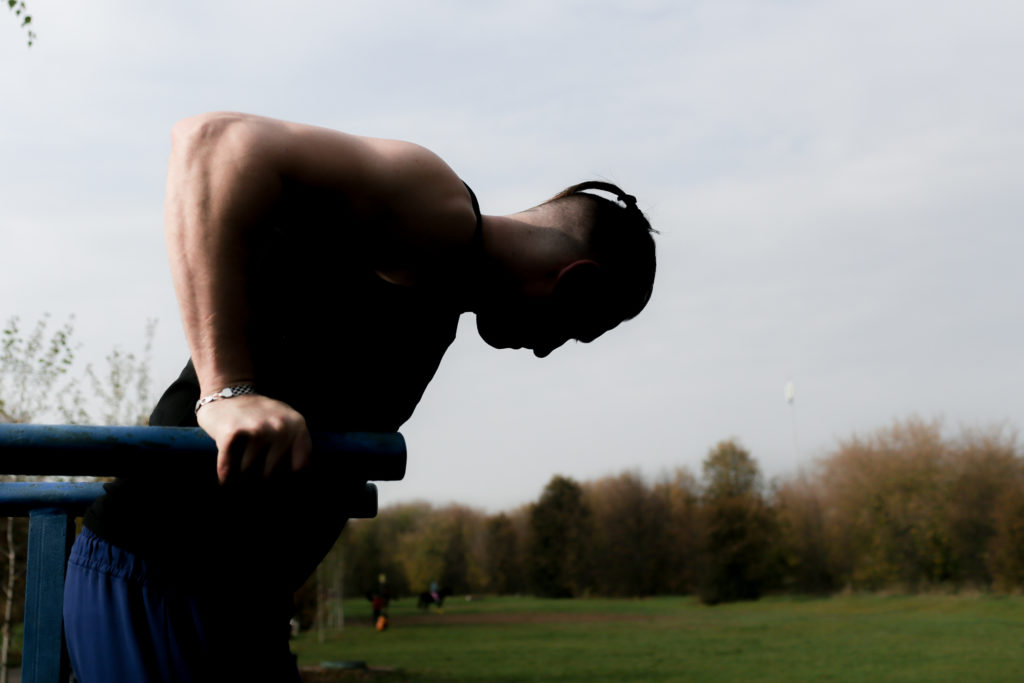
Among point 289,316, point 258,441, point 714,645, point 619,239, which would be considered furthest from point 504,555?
point 258,441

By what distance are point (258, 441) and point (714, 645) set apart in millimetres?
25882

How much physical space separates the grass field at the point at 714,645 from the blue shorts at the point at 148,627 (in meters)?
16.7

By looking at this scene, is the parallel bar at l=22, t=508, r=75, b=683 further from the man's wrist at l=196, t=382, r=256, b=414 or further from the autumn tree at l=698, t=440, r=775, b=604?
the autumn tree at l=698, t=440, r=775, b=604

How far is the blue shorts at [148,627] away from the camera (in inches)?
51.8

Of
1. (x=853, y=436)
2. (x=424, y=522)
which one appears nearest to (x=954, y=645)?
(x=853, y=436)

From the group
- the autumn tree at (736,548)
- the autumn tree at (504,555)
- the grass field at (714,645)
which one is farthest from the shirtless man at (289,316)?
the autumn tree at (504,555)

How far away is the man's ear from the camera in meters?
1.41

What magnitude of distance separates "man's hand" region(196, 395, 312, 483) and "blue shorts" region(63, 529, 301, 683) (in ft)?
1.67

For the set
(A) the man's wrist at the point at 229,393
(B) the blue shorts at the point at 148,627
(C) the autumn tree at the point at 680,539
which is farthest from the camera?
(C) the autumn tree at the point at 680,539

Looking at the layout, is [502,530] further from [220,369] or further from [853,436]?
[220,369]

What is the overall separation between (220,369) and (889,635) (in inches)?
1147

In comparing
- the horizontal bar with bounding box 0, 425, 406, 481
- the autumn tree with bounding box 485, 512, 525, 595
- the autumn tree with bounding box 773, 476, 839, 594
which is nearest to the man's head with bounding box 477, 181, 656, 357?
the horizontal bar with bounding box 0, 425, 406, 481

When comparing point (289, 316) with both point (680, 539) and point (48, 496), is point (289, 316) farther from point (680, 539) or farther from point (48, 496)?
point (680, 539)

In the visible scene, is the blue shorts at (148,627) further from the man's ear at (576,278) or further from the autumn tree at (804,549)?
the autumn tree at (804,549)
